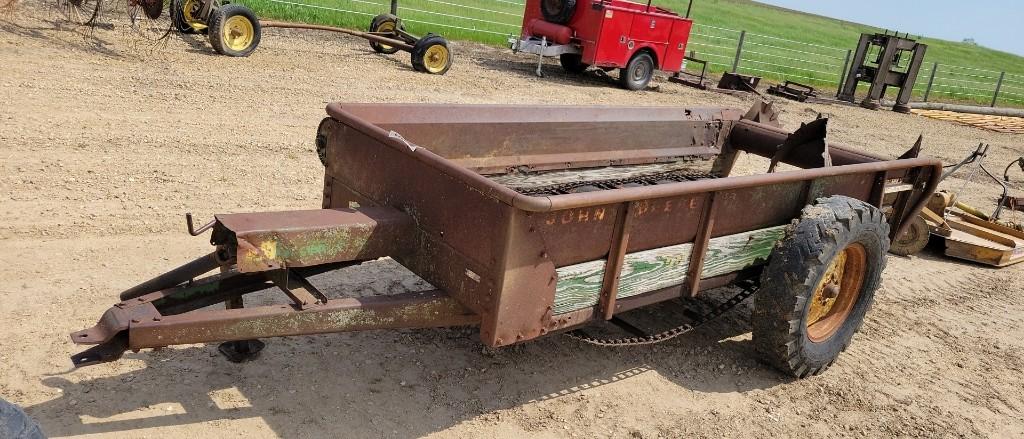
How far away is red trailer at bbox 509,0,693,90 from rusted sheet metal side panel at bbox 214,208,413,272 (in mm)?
10976

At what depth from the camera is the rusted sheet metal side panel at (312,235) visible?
303 cm

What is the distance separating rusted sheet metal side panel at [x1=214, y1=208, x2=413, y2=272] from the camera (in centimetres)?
303

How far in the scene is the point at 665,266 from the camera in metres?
3.85

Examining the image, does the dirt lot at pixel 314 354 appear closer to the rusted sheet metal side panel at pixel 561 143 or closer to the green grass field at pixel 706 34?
the rusted sheet metal side panel at pixel 561 143

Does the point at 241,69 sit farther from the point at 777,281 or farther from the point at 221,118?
the point at 777,281

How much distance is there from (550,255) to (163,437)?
168 centimetres

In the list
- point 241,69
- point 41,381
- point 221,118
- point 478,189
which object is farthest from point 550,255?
point 241,69

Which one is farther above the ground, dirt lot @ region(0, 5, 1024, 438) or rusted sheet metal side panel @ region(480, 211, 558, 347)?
rusted sheet metal side panel @ region(480, 211, 558, 347)

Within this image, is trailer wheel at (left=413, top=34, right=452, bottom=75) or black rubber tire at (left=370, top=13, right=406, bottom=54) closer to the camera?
trailer wheel at (left=413, top=34, right=452, bottom=75)

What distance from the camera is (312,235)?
3191mm

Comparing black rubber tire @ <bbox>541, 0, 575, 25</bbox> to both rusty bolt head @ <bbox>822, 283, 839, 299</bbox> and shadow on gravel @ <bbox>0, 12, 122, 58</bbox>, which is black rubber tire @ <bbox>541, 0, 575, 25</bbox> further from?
rusty bolt head @ <bbox>822, 283, 839, 299</bbox>

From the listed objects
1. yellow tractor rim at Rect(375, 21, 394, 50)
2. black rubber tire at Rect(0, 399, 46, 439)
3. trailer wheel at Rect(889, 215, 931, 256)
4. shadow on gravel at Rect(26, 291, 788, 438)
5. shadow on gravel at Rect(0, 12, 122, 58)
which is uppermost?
yellow tractor rim at Rect(375, 21, 394, 50)

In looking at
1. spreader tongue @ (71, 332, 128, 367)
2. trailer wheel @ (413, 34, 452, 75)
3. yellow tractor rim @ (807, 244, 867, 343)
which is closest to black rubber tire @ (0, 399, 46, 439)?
spreader tongue @ (71, 332, 128, 367)

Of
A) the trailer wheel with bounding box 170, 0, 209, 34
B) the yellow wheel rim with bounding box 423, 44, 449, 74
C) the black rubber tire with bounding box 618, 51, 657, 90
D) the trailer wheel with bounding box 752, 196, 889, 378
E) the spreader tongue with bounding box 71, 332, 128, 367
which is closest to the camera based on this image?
the spreader tongue with bounding box 71, 332, 128, 367
